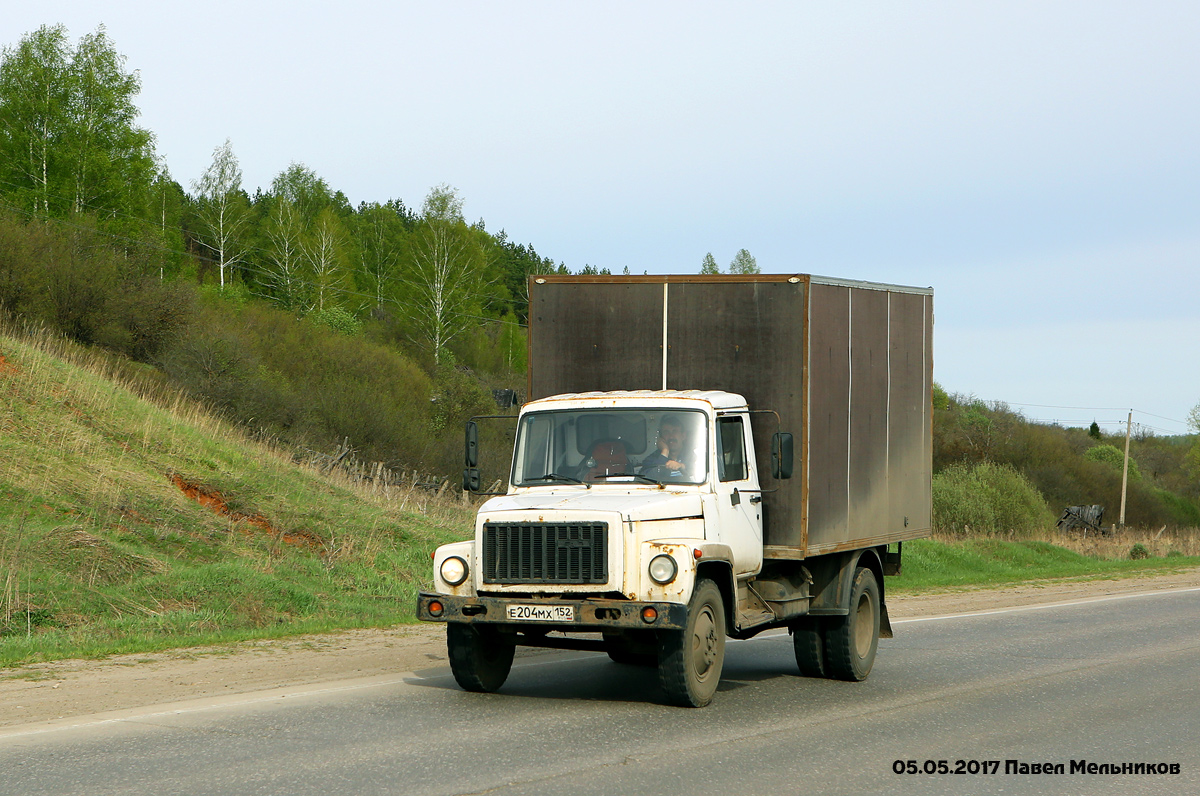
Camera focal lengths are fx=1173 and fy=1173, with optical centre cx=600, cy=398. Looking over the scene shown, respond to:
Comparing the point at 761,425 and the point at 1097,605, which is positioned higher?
the point at 761,425

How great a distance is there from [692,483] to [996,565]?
29.4 meters

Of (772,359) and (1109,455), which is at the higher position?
(772,359)

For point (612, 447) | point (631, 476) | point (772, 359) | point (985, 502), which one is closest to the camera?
point (631, 476)

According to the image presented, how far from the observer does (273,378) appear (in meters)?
41.5

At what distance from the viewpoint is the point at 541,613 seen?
8.70 metres

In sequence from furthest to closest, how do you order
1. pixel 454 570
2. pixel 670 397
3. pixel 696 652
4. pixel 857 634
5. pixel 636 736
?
pixel 857 634, pixel 670 397, pixel 454 570, pixel 696 652, pixel 636 736

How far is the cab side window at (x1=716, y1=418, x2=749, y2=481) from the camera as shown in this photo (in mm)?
9812

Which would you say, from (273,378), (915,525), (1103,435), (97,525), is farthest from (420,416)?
(1103,435)

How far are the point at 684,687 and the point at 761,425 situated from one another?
2.63 metres

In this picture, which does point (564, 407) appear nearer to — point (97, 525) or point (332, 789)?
point (332, 789)

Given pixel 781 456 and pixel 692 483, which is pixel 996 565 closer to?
pixel 781 456

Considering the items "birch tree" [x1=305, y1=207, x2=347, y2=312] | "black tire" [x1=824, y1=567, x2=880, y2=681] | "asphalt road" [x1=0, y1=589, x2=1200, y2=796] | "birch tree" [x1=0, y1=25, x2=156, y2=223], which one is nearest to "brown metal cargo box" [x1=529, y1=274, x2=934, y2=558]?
"black tire" [x1=824, y1=567, x2=880, y2=681]

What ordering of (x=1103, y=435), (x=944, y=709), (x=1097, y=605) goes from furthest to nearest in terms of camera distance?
(x=1103, y=435)
(x=1097, y=605)
(x=944, y=709)

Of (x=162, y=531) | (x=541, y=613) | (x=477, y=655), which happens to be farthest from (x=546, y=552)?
(x=162, y=531)
